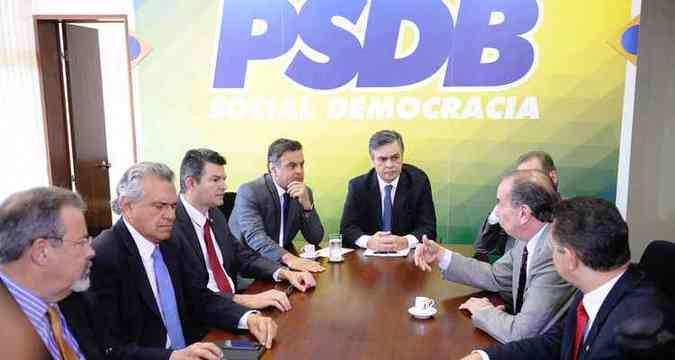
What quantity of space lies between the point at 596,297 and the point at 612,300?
3.8 inches

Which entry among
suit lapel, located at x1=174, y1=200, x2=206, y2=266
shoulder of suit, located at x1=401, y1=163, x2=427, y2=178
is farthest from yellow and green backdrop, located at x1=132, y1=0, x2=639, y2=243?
suit lapel, located at x1=174, y1=200, x2=206, y2=266

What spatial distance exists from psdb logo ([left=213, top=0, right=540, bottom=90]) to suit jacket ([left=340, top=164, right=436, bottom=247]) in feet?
3.46

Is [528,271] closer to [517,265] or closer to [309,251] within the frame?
[517,265]

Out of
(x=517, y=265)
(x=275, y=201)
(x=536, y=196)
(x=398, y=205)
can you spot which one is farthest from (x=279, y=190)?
(x=536, y=196)

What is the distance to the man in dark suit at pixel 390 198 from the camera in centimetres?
360

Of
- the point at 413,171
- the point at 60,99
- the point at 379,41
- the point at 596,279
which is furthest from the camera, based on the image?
the point at 60,99

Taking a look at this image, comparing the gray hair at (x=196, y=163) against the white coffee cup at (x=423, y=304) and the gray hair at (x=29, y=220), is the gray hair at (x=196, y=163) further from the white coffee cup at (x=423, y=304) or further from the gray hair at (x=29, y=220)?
the white coffee cup at (x=423, y=304)

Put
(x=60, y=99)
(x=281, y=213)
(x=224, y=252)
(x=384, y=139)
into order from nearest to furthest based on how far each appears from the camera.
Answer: (x=224, y=252) < (x=281, y=213) < (x=384, y=139) < (x=60, y=99)

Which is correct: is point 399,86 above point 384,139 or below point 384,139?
above

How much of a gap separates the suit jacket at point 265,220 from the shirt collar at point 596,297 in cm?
166

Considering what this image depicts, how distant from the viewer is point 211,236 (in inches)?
108

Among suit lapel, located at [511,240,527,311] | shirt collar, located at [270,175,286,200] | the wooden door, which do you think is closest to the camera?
suit lapel, located at [511,240,527,311]

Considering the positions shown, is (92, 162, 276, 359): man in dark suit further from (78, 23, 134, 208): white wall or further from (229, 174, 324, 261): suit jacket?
(78, 23, 134, 208): white wall

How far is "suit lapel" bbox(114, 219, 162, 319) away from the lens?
194 cm
